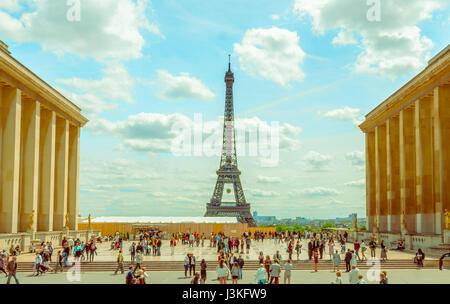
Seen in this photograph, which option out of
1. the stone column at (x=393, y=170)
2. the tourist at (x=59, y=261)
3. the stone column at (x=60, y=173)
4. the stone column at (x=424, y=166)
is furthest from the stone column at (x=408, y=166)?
the stone column at (x=60, y=173)

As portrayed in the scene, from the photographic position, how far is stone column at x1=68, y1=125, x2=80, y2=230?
67.8 m

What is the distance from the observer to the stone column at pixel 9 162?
4547 centimetres

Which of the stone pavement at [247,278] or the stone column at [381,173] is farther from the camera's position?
the stone column at [381,173]

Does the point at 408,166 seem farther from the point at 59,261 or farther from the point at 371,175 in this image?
the point at 59,261

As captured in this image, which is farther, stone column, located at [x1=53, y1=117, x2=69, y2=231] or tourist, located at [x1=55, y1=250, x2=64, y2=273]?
stone column, located at [x1=53, y1=117, x2=69, y2=231]

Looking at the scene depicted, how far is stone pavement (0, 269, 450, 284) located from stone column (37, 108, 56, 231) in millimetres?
25793

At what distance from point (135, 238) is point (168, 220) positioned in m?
11.3

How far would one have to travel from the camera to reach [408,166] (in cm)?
5719

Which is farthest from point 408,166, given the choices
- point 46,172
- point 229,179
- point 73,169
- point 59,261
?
point 229,179

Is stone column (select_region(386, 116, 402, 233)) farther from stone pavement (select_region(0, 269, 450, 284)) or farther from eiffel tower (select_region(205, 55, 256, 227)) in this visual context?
eiffel tower (select_region(205, 55, 256, 227))

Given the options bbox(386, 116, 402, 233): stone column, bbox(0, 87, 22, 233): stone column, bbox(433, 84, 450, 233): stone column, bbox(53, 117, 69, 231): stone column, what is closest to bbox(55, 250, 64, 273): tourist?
bbox(0, 87, 22, 233): stone column

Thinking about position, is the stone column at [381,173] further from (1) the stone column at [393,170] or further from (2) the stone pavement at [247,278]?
(2) the stone pavement at [247,278]

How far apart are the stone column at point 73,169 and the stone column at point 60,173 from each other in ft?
13.8

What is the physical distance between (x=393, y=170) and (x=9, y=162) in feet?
141
